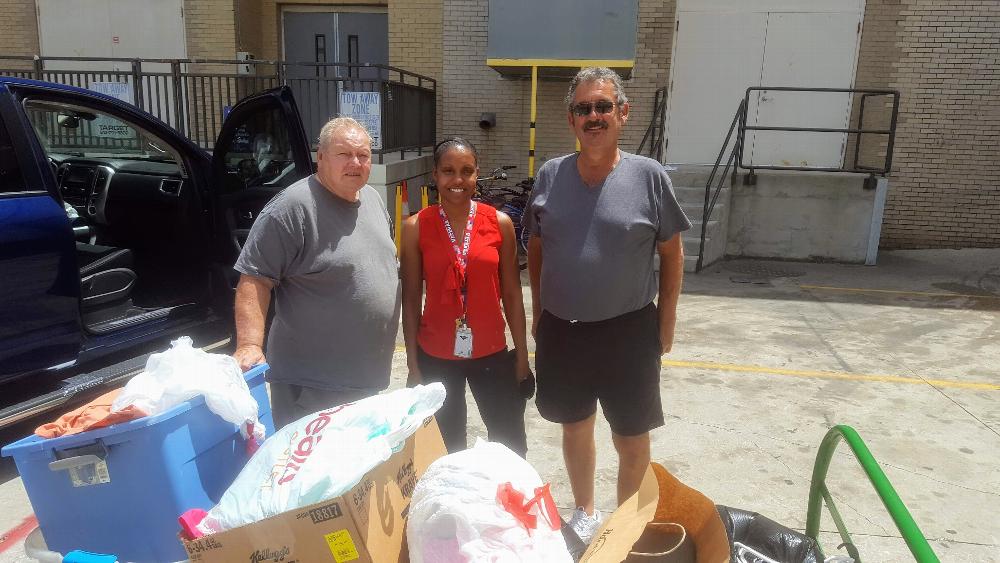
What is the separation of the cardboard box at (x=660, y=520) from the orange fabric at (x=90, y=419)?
108cm

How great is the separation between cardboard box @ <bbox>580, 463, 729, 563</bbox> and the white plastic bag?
930 millimetres

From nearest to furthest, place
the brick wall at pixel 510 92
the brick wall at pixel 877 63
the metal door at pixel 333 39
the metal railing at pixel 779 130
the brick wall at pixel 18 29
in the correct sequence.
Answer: the metal railing at pixel 779 130 → the brick wall at pixel 877 63 → the brick wall at pixel 510 92 → the brick wall at pixel 18 29 → the metal door at pixel 333 39

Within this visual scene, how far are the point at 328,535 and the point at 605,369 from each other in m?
1.42

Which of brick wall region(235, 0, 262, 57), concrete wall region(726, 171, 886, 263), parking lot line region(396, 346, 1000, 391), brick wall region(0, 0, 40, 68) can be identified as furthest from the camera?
brick wall region(0, 0, 40, 68)

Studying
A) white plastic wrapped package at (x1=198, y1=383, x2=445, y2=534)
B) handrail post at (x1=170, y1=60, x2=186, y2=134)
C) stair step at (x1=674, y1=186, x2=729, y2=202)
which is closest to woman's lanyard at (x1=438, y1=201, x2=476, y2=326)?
white plastic wrapped package at (x1=198, y1=383, x2=445, y2=534)

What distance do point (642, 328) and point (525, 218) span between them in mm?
626

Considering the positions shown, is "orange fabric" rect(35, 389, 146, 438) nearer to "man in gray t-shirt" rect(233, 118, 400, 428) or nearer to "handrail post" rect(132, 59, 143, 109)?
"man in gray t-shirt" rect(233, 118, 400, 428)

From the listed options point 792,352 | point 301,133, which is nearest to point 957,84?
point 792,352

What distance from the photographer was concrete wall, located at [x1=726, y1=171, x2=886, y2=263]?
9320mm

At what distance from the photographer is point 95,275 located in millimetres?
3955

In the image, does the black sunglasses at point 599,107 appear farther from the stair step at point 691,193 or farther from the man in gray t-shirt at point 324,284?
the stair step at point 691,193

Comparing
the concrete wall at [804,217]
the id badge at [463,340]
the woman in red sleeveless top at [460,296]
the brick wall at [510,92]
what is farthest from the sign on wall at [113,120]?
the id badge at [463,340]

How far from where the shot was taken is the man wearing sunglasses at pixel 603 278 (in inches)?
94.8

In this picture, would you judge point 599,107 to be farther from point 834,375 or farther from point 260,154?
point 834,375
